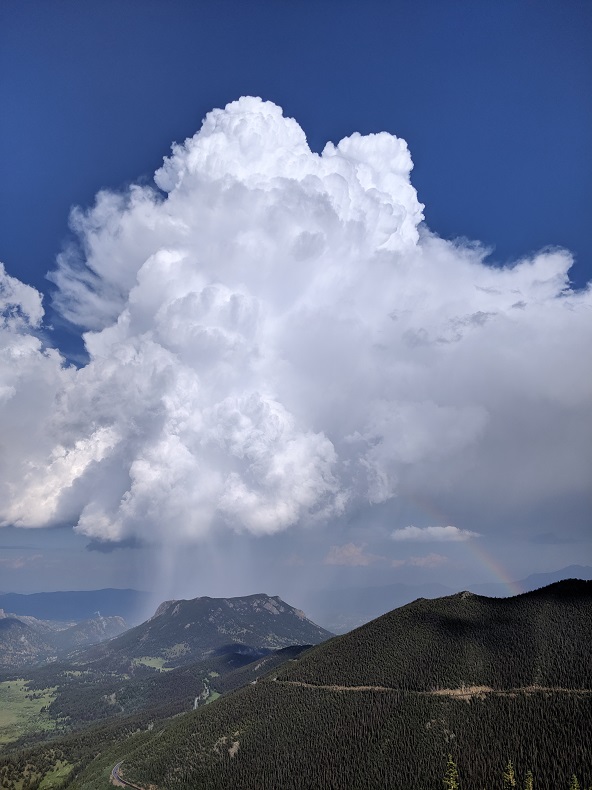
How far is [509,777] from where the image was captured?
6993 inches

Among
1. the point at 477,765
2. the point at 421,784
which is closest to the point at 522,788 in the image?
the point at 477,765

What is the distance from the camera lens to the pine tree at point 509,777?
178 metres

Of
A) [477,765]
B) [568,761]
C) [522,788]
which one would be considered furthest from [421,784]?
[568,761]

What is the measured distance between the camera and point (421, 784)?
199250 millimetres

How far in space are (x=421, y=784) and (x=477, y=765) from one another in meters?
22.7

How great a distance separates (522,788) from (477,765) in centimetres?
1728

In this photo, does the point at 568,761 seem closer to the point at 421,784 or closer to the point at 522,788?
the point at 522,788

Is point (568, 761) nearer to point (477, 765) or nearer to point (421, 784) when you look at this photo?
point (477, 765)

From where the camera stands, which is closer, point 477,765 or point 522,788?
point 522,788

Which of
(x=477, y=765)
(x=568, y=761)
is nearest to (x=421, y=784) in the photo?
(x=477, y=765)

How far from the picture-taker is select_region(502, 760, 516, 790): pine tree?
17820cm

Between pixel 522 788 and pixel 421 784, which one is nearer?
pixel 522 788

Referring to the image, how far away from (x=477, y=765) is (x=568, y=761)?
32.6m

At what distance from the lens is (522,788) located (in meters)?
187
